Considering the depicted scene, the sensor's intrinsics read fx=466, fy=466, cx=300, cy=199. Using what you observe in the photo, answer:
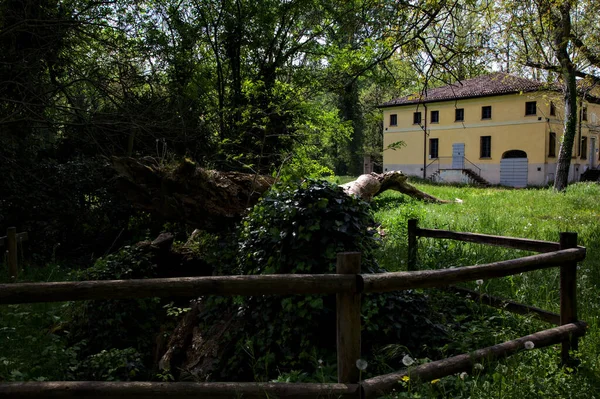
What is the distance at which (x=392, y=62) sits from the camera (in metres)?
10.3

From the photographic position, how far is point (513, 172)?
35938 mm

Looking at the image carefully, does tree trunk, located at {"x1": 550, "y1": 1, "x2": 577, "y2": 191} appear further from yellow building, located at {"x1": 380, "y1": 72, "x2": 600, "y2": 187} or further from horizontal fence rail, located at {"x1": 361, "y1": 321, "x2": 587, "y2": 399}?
horizontal fence rail, located at {"x1": 361, "y1": 321, "x2": 587, "y2": 399}

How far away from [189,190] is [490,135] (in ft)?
113

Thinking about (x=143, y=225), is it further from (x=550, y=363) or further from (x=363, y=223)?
(x=550, y=363)

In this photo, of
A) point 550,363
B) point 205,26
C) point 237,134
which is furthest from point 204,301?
point 205,26

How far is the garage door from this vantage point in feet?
116

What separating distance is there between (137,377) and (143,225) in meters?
8.13

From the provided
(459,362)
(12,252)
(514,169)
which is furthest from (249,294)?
(514,169)

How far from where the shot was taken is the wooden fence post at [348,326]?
9.59ft

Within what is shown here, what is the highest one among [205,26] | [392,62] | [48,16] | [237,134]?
[205,26]

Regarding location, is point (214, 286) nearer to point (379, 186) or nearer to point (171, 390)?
point (171, 390)

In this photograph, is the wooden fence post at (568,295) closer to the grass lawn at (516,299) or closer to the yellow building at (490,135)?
the grass lawn at (516,299)

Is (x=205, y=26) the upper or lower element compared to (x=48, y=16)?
upper

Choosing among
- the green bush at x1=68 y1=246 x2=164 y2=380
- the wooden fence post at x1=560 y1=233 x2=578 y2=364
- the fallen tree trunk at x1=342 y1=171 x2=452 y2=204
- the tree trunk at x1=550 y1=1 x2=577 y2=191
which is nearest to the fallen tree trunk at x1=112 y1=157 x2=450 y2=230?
the green bush at x1=68 y1=246 x2=164 y2=380
